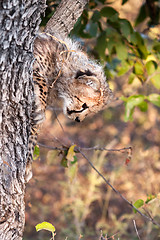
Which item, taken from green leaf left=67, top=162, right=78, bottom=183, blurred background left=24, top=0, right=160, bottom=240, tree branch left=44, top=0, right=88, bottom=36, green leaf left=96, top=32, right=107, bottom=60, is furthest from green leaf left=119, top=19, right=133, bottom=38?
green leaf left=67, top=162, right=78, bottom=183

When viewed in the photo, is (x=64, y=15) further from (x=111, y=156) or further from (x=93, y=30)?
(x=111, y=156)

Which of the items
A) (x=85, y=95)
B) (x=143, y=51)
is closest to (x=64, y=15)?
(x=85, y=95)

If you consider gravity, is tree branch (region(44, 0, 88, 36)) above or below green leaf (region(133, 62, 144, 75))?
above

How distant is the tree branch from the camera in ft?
5.44

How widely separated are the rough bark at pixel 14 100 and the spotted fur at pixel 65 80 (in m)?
0.23

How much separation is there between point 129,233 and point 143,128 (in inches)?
101

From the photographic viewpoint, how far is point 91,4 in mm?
2570

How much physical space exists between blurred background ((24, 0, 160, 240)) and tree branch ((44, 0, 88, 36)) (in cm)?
32

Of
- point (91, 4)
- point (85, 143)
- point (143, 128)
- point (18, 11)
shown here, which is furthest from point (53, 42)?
point (143, 128)

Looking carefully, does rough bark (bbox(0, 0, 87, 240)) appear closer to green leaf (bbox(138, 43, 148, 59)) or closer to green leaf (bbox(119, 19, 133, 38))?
green leaf (bbox(119, 19, 133, 38))

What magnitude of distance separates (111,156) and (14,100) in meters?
3.27

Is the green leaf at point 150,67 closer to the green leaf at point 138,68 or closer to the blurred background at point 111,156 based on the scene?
the blurred background at point 111,156

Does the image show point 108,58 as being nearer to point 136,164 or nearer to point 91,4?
point 91,4

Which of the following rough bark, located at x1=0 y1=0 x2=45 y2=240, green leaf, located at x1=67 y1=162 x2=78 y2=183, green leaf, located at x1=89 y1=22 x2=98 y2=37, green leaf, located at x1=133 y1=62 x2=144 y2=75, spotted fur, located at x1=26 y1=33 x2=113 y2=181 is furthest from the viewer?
green leaf, located at x1=133 y1=62 x2=144 y2=75
